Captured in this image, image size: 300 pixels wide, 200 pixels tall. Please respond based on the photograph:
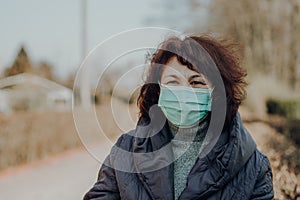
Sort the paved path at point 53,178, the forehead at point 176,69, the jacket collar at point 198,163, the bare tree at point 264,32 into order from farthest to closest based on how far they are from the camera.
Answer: the bare tree at point 264,32
the paved path at point 53,178
the forehead at point 176,69
the jacket collar at point 198,163

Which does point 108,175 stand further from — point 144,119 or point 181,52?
point 181,52

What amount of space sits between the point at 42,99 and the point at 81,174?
14128 millimetres

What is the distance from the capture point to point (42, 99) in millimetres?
25891

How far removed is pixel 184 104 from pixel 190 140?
152 mm

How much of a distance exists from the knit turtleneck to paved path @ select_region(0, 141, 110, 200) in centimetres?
682

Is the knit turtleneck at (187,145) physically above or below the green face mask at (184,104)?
below

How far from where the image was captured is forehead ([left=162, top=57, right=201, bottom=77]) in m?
2.20

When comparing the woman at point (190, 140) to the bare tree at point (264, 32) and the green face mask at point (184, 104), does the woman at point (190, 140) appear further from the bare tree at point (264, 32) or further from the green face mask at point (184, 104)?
the bare tree at point (264, 32)

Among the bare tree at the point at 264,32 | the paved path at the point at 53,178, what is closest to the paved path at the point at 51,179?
the paved path at the point at 53,178

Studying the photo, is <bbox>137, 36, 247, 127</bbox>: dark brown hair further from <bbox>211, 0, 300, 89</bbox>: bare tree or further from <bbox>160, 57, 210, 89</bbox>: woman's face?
<bbox>211, 0, 300, 89</bbox>: bare tree

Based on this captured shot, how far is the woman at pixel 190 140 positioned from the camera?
2.10 metres

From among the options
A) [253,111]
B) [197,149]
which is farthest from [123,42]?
[253,111]

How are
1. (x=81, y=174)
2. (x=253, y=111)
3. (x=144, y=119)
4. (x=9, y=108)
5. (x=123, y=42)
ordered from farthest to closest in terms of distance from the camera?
(x=253, y=111), (x=9, y=108), (x=81, y=174), (x=123, y=42), (x=144, y=119)

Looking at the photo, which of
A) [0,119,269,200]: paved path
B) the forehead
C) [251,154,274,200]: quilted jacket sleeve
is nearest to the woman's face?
the forehead
